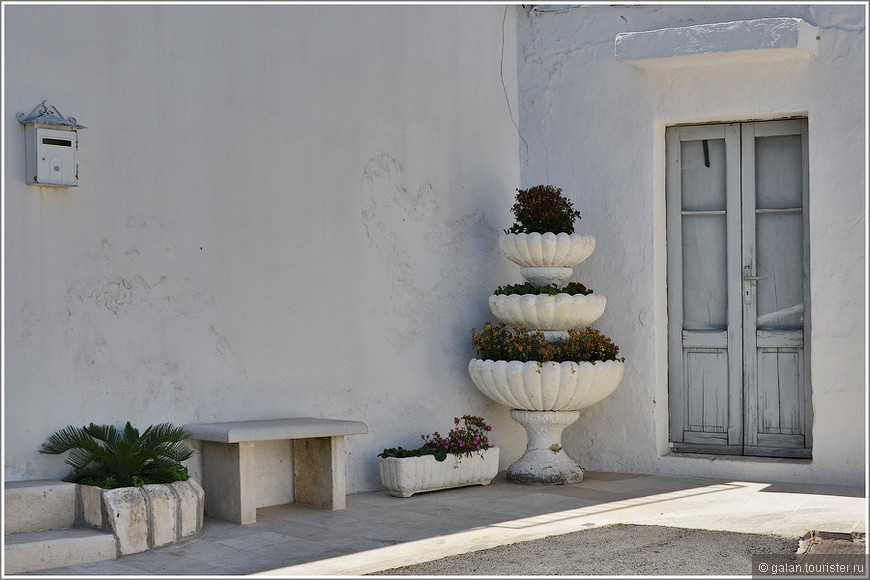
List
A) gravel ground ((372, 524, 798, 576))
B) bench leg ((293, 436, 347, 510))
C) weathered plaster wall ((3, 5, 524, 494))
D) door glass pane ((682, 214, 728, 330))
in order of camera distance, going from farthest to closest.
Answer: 1. door glass pane ((682, 214, 728, 330))
2. bench leg ((293, 436, 347, 510))
3. weathered plaster wall ((3, 5, 524, 494))
4. gravel ground ((372, 524, 798, 576))

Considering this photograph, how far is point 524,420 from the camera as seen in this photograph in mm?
6645

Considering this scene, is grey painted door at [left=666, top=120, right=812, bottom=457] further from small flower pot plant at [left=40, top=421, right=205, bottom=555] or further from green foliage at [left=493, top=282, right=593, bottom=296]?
small flower pot plant at [left=40, top=421, right=205, bottom=555]

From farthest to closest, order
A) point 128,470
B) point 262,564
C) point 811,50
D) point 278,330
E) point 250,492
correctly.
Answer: point 811,50 → point 278,330 → point 250,492 → point 128,470 → point 262,564

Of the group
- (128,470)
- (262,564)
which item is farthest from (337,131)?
(262,564)

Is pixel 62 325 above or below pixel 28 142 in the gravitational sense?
below

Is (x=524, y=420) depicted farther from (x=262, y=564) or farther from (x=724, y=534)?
(x=262, y=564)

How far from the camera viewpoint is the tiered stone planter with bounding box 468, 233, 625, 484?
6.38m

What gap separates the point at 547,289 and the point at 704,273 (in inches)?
49.6

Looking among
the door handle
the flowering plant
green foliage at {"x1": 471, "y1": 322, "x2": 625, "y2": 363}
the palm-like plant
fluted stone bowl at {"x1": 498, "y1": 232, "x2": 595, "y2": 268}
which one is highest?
fluted stone bowl at {"x1": 498, "y1": 232, "x2": 595, "y2": 268}

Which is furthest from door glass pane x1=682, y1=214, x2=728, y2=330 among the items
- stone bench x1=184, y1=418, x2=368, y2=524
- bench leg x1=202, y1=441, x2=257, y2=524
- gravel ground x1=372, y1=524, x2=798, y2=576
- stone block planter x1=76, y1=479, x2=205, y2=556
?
stone block planter x1=76, y1=479, x2=205, y2=556

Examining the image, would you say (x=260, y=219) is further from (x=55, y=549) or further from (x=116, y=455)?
(x=55, y=549)

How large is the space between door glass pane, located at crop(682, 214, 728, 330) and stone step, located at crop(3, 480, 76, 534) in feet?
14.2

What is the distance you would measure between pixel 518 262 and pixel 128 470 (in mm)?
3013

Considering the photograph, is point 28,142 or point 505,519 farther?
point 505,519
